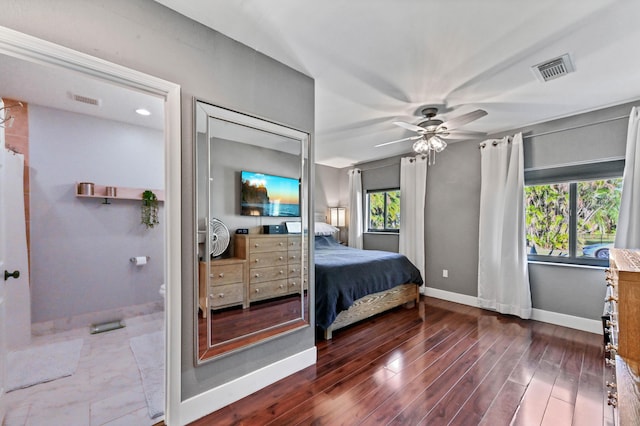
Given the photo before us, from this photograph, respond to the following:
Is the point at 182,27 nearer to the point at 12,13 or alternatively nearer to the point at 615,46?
the point at 12,13

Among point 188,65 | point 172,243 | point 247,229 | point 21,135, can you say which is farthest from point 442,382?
point 21,135

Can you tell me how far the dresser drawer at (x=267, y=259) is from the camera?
7.14 ft

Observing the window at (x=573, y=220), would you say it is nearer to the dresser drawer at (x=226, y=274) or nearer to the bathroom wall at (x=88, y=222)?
the dresser drawer at (x=226, y=274)

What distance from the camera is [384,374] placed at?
218cm

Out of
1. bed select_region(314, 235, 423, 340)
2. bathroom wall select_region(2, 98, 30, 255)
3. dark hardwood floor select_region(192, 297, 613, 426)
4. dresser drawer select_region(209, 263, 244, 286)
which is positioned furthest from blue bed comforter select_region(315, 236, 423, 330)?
bathroom wall select_region(2, 98, 30, 255)

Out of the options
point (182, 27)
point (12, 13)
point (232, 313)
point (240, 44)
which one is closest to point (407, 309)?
point (232, 313)

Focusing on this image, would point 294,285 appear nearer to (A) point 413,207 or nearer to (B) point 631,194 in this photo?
(A) point 413,207

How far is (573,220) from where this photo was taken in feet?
10.7

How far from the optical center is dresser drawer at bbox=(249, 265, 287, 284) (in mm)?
2166

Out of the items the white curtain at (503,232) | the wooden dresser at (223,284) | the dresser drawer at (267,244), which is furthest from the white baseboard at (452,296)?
the wooden dresser at (223,284)

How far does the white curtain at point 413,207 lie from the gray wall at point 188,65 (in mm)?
2896

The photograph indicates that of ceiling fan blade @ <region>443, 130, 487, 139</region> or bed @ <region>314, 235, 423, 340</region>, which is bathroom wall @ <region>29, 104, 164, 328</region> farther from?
ceiling fan blade @ <region>443, 130, 487, 139</region>

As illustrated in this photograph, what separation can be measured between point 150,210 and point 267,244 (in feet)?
7.13

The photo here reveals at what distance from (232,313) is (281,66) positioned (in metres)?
1.95
